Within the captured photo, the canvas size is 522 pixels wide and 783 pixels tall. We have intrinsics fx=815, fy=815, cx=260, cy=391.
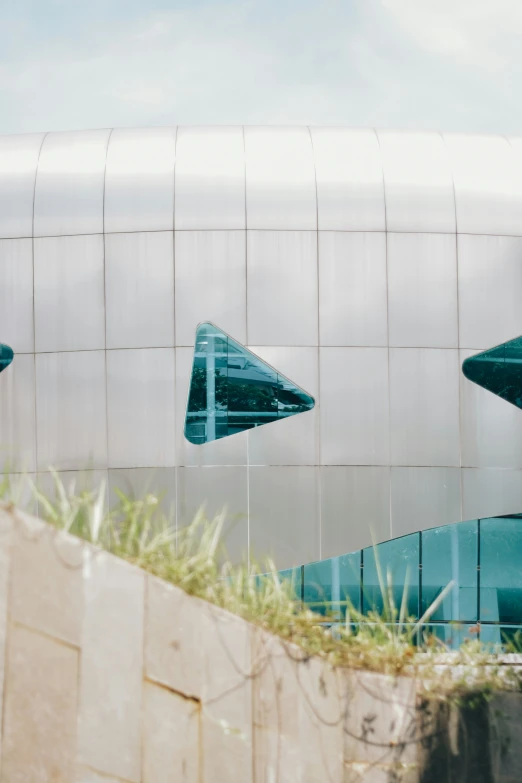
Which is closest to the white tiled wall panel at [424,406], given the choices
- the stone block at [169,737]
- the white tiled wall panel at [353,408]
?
the white tiled wall panel at [353,408]

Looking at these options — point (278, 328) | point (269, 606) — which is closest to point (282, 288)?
point (278, 328)

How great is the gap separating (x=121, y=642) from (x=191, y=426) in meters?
7.04

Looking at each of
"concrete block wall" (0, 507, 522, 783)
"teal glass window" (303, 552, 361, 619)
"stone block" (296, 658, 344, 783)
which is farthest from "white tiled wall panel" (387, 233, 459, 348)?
"stone block" (296, 658, 344, 783)

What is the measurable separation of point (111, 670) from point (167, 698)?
0.51 metres

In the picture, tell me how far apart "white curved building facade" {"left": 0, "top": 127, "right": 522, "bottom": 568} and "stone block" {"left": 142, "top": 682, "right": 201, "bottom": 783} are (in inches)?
259

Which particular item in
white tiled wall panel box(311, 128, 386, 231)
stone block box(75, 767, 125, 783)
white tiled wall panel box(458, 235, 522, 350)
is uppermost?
white tiled wall panel box(311, 128, 386, 231)

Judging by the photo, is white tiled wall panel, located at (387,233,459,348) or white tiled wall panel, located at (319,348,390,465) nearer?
white tiled wall panel, located at (319,348,390,465)

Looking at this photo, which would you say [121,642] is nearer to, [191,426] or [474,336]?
[191,426]

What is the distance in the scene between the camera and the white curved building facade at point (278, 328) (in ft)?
41.8

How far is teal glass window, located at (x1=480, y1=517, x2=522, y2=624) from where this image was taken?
14.1 meters

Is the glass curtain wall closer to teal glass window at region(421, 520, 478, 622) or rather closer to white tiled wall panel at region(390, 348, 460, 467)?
teal glass window at region(421, 520, 478, 622)

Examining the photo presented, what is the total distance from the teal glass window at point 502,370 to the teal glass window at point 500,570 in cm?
238

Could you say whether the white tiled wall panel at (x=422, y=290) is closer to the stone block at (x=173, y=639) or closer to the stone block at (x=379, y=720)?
the stone block at (x=379, y=720)

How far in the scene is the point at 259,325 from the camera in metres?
12.8
